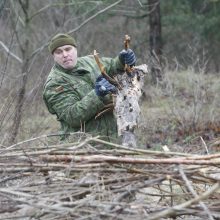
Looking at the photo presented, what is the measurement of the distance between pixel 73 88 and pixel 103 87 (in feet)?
1.79

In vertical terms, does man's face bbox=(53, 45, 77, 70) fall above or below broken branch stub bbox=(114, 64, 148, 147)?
above

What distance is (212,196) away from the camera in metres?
2.77

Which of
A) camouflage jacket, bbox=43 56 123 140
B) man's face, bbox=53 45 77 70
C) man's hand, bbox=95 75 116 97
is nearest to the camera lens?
man's hand, bbox=95 75 116 97

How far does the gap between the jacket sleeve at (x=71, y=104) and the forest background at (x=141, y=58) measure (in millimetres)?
1149

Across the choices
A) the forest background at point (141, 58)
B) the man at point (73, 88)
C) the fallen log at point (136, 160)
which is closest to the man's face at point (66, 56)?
the man at point (73, 88)

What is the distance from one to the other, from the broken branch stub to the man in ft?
1.10

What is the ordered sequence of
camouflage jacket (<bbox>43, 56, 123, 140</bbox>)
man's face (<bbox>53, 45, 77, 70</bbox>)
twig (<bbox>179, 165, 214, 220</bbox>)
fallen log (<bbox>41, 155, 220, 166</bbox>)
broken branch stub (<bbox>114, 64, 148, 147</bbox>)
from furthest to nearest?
man's face (<bbox>53, 45, 77, 70</bbox>) < camouflage jacket (<bbox>43, 56, 123, 140</bbox>) < broken branch stub (<bbox>114, 64, 148, 147</bbox>) < fallen log (<bbox>41, 155, 220, 166</bbox>) < twig (<bbox>179, 165, 214, 220</bbox>)

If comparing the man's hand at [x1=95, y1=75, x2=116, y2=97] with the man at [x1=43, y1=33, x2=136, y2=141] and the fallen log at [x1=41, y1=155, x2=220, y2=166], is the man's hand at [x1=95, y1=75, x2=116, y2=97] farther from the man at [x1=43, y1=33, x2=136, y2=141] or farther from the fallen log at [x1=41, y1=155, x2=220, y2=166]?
the fallen log at [x1=41, y1=155, x2=220, y2=166]

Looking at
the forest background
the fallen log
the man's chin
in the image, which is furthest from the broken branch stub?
the forest background

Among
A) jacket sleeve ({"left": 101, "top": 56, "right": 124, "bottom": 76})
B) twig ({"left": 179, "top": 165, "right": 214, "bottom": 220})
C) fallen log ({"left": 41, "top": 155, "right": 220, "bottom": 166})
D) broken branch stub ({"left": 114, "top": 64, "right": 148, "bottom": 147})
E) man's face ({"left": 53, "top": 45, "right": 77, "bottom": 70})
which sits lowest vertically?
twig ({"left": 179, "top": 165, "right": 214, "bottom": 220})

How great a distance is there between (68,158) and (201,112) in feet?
27.5

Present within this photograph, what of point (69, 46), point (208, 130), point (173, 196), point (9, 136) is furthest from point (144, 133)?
point (173, 196)

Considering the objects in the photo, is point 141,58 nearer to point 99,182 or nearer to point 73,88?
point 73,88

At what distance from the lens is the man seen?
4629mm
